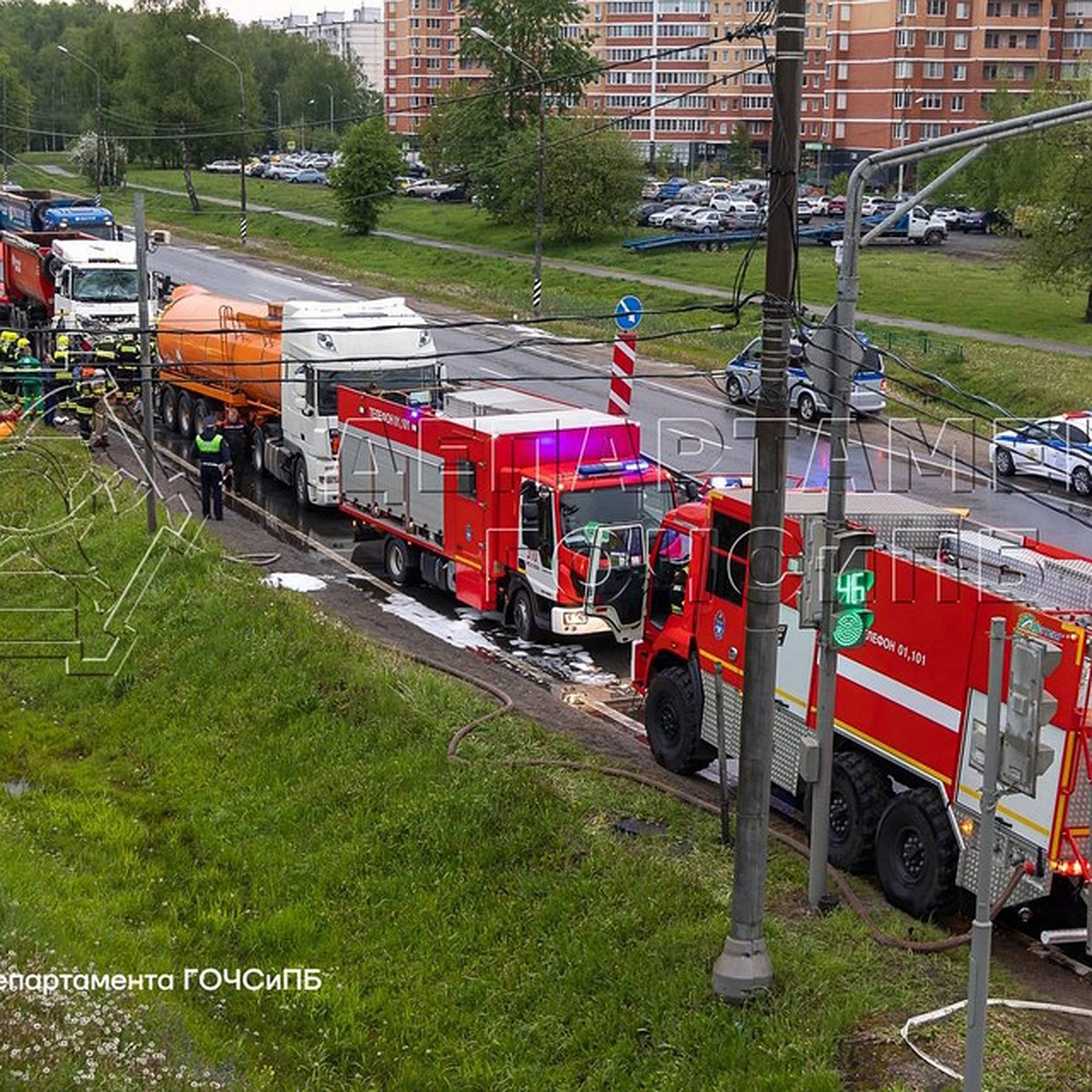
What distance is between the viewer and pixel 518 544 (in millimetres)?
21047

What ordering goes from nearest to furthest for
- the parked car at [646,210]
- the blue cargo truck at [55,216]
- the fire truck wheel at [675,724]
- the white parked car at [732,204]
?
1. the fire truck wheel at [675,724]
2. the blue cargo truck at [55,216]
3. the parked car at [646,210]
4. the white parked car at [732,204]

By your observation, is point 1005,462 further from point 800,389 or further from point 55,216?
point 55,216

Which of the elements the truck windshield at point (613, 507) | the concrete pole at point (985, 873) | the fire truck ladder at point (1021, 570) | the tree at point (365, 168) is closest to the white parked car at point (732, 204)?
the tree at point (365, 168)

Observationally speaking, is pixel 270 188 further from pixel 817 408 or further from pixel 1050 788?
pixel 1050 788

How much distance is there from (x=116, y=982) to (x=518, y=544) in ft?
31.8

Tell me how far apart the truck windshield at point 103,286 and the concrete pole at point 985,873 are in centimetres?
3442

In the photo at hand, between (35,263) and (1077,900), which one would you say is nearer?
(1077,900)

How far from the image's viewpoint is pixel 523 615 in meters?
21.2

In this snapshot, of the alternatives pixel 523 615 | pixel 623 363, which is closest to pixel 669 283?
pixel 623 363

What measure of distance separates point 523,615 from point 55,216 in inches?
1440

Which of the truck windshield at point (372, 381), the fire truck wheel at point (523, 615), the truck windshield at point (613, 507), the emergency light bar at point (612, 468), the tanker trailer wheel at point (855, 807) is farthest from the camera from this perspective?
the truck windshield at point (372, 381)

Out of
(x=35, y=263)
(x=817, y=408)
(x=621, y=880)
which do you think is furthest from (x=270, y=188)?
(x=621, y=880)

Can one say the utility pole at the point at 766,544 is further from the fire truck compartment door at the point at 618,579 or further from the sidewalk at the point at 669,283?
the sidewalk at the point at 669,283

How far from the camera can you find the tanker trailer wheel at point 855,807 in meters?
13.7
